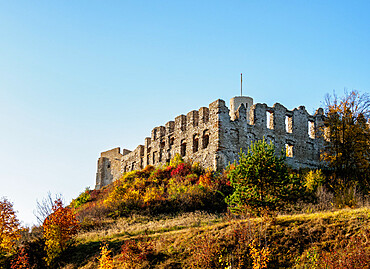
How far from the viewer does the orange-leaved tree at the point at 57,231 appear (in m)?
23.5

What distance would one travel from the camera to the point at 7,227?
23.5 m

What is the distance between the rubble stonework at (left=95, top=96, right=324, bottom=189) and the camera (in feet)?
116

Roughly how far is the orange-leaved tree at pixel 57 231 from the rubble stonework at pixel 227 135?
530 inches

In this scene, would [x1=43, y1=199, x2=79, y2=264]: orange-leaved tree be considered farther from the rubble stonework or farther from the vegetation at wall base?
the rubble stonework

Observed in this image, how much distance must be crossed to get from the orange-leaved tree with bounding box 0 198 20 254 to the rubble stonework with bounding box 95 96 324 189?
15586 mm

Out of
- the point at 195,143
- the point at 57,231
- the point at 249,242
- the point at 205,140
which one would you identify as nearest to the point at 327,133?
the point at 205,140

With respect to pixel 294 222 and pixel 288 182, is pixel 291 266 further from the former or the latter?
pixel 288 182

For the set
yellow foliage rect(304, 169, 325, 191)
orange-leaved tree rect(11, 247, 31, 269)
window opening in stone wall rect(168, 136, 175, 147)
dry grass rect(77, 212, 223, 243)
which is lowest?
orange-leaved tree rect(11, 247, 31, 269)

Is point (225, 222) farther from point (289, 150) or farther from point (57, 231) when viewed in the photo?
point (289, 150)

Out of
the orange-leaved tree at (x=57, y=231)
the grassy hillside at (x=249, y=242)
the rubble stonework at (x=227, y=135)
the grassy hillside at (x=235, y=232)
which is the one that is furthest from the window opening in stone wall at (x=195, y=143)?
the orange-leaved tree at (x=57, y=231)

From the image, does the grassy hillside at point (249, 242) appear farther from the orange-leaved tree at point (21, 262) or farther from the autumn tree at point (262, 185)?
the orange-leaved tree at point (21, 262)

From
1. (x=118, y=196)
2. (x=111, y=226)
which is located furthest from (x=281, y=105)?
(x=111, y=226)

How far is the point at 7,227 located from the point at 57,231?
8.38 feet

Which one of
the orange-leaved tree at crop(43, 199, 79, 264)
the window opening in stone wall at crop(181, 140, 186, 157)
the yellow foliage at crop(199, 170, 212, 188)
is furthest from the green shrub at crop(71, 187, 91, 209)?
the orange-leaved tree at crop(43, 199, 79, 264)
